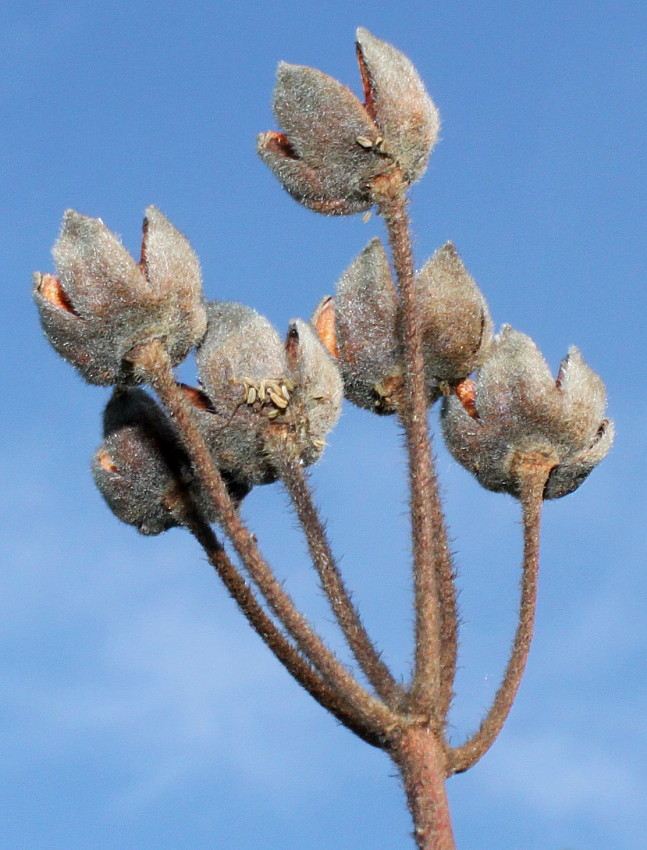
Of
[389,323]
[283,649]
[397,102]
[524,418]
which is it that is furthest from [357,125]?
[283,649]

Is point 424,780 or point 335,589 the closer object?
point 424,780

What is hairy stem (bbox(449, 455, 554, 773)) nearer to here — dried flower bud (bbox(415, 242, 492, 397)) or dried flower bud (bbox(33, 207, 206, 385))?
dried flower bud (bbox(415, 242, 492, 397))

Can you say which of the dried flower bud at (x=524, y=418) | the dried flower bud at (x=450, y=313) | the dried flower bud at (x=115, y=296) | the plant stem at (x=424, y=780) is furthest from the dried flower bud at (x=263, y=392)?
the plant stem at (x=424, y=780)

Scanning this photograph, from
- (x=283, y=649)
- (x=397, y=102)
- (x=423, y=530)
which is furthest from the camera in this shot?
(x=397, y=102)

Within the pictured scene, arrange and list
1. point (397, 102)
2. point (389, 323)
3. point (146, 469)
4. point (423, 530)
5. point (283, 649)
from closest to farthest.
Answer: point (423, 530), point (283, 649), point (397, 102), point (389, 323), point (146, 469)

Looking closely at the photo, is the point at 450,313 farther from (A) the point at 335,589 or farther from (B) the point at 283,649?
(B) the point at 283,649

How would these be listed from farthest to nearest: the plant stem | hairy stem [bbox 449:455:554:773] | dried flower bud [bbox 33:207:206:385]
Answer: dried flower bud [bbox 33:207:206:385], hairy stem [bbox 449:455:554:773], the plant stem

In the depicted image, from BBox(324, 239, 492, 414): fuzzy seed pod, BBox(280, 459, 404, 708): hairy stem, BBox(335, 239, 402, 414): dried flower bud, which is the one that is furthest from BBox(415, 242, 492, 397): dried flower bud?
BBox(280, 459, 404, 708): hairy stem
